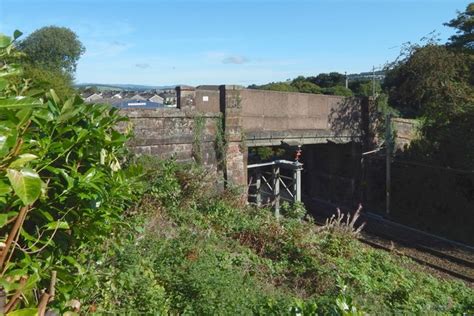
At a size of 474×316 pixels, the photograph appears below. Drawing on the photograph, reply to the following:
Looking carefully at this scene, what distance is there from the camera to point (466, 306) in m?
5.12

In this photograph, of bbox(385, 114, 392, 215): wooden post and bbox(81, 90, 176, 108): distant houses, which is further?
bbox(385, 114, 392, 215): wooden post

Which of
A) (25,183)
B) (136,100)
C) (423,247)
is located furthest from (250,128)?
(25,183)

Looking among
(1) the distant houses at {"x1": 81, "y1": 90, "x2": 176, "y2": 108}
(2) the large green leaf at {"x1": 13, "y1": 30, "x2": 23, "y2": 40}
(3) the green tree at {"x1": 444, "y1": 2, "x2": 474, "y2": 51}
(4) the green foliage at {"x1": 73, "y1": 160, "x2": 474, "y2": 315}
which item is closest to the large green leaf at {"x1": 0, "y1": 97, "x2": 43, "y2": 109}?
(2) the large green leaf at {"x1": 13, "y1": 30, "x2": 23, "y2": 40}

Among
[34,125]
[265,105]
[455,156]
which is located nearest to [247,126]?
[265,105]

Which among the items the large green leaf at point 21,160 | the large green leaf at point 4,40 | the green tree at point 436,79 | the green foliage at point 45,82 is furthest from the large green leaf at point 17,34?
the green tree at point 436,79

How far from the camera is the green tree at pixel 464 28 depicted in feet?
83.9

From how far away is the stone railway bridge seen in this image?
1134 cm

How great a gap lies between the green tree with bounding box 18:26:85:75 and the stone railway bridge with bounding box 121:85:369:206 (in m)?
30.0

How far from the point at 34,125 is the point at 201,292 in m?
2.69

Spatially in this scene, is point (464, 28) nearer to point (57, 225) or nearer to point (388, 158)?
point (388, 158)

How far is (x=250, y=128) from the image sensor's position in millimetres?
14250

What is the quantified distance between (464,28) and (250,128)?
59.4 ft

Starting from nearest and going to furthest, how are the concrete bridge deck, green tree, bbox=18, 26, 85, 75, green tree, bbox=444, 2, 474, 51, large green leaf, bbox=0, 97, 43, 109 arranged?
large green leaf, bbox=0, 97, 43, 109 < the concrete bridge deck < green tree, bbox=444, 2, 474, 51 < green tree, bbox=18, 26, 85, 75

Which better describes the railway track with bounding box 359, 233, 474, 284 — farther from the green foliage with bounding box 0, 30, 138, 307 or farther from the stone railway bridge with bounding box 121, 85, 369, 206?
the green foliage with bounding box 0, 30, 138, 307
